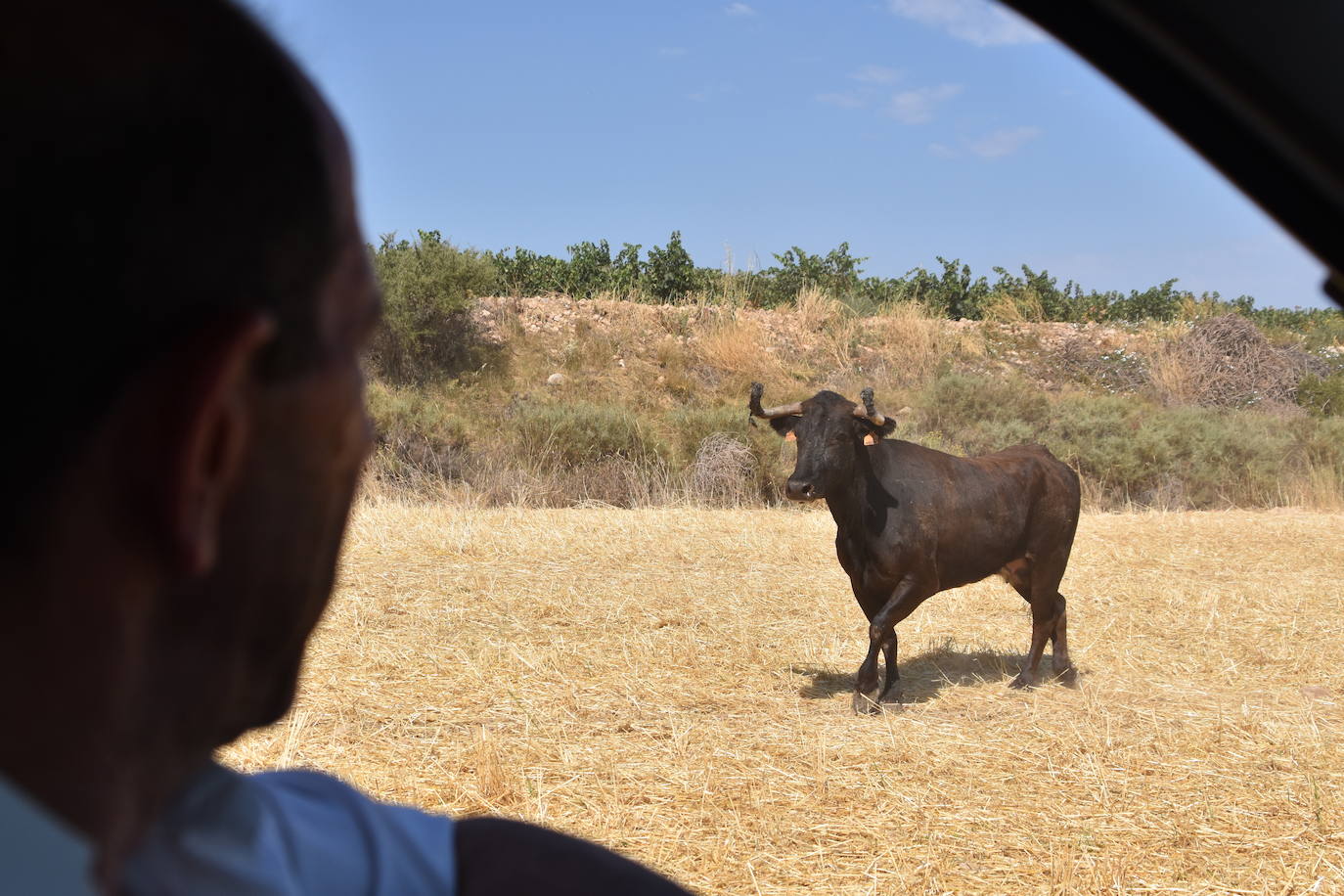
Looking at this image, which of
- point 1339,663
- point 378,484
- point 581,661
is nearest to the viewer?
point 581,661

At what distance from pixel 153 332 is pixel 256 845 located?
16.7 inches

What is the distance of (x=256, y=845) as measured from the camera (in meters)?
0.83

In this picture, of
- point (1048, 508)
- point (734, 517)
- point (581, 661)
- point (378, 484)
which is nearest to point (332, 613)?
point (581, 661)

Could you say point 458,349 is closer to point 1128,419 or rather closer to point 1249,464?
point 1128,419

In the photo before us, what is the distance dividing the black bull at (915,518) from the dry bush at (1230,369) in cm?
1867

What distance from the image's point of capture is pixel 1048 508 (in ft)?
26.6

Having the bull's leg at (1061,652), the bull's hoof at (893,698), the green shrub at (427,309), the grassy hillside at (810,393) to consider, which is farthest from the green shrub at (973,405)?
the bull's hoof at (893,698)

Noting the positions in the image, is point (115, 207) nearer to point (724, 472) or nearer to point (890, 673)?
point (890, 673)

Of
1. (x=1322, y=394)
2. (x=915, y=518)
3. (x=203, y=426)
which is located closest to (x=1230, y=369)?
(x=1322, y=394)

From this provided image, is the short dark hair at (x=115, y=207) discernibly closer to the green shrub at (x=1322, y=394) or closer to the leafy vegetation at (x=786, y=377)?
the leafy vegetation at (x=786, y=377)

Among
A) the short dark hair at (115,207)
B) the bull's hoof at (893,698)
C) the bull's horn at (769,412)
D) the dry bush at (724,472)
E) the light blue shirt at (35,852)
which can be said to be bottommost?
the bull's hoof at (893,698)

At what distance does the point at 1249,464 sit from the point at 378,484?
45.9 ft

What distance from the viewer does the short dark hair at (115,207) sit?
1.87ft

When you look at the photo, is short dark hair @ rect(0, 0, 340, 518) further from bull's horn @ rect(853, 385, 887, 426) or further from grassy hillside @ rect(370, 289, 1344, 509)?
grassy hillside @ rect(370, 289, 1344, 509)
